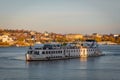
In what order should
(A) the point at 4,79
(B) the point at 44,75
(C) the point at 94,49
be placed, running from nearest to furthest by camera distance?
(A) the point at 4,79, (B) the point at 44,75, (C) the point at 94,49

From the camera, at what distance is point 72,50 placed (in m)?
66.3

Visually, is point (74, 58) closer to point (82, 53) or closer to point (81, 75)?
point (82, 53)

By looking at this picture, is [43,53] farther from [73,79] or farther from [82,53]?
[73,79]

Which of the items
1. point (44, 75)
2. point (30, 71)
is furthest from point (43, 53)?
point (44, 75)

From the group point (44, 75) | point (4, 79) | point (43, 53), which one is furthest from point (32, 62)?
point (4, 79)

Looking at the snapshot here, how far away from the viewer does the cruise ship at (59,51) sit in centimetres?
5830

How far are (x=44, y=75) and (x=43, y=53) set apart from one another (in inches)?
735

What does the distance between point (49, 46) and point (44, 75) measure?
21050mm

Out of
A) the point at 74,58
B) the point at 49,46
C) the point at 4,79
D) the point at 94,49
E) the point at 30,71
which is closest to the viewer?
the point at 4,79

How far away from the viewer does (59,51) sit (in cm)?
6244

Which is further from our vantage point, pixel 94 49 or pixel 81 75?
pixel 94 49

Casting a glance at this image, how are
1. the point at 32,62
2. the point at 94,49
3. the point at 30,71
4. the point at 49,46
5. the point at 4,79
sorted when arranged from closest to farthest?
1. the point at 4,79
2. the point at 30,71
3. the point at 32,62
4. the point at 49,46
5. the point at 94,49

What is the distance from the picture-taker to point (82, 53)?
70062 millimetres

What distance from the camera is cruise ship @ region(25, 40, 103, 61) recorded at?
5830cm
